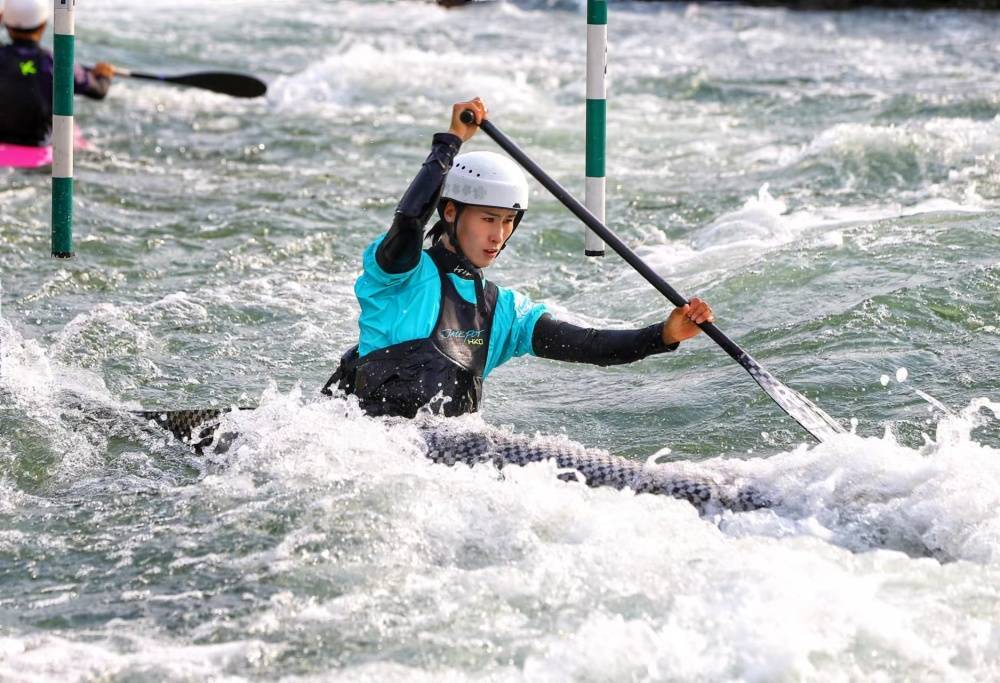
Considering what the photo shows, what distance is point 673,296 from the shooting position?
5.14 m

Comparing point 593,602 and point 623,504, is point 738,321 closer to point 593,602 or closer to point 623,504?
point 623,504

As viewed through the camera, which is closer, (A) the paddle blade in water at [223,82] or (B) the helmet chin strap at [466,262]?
(B) the helmet chin strap at [466,262]

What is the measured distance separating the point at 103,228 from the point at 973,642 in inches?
264

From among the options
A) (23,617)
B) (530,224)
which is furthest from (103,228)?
(23,617)

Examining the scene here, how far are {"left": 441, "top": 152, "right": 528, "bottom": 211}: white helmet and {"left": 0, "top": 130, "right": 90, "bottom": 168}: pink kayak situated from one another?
20.6 feet

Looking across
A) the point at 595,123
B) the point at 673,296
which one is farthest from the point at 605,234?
the point at 595,123

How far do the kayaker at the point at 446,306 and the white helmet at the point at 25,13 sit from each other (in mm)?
6212

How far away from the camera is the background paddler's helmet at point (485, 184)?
15.8 feet

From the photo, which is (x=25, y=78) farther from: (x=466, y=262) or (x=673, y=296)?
(x=673, y=296)

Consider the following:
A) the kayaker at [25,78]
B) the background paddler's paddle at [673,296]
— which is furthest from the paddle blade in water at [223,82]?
the background paddler's paddle at [673,296]

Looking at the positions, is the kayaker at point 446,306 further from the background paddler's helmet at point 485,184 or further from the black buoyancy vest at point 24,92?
the black buoyancy vest at point 24,92

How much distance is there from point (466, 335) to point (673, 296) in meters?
0.75

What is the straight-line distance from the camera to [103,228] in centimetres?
914

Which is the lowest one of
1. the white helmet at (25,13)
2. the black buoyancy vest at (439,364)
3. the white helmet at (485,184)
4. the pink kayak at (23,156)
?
the black buoyancy vest at (439,364)
